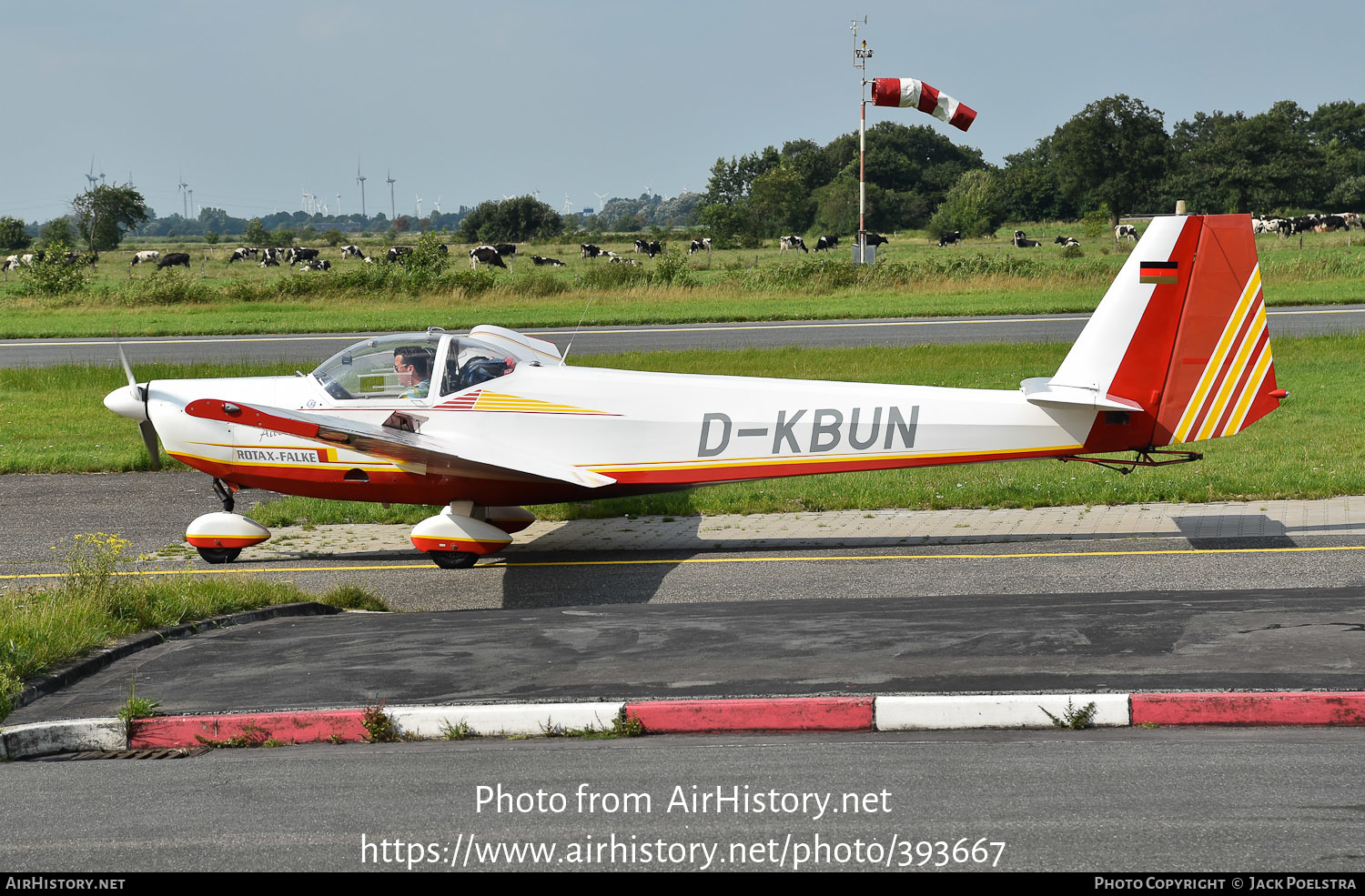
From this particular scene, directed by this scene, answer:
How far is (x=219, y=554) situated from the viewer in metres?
11.7

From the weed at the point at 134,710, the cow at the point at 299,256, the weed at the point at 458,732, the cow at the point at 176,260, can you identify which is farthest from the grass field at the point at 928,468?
the cow at the point at 176,260

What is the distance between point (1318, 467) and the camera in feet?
44.0

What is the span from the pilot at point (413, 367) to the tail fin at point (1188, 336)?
6.13m

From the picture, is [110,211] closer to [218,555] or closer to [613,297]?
[613,297]

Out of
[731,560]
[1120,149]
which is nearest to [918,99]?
[731,560]

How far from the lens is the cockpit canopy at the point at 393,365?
11336 millimetres

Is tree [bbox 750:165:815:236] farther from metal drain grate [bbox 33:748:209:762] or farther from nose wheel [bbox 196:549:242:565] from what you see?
metal drain grate [bbox 33:748:209:762]

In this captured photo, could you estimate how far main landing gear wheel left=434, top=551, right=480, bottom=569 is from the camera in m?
11.2

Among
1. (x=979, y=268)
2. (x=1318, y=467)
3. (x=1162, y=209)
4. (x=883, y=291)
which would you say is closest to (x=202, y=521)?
(x=1318, y=467)

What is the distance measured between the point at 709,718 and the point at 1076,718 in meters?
1.84

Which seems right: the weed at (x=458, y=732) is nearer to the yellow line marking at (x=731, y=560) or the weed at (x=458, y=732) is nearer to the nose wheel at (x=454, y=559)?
the yellow line marking at (x=731, y=560)

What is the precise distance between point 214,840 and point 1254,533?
934 cm

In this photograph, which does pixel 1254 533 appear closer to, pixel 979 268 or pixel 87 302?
pixel 979 268

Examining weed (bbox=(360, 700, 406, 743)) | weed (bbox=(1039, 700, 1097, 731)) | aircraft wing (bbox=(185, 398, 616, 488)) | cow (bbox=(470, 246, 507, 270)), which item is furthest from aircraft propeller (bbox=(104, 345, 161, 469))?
cow (bbox=(470, 246, 507, 270))
